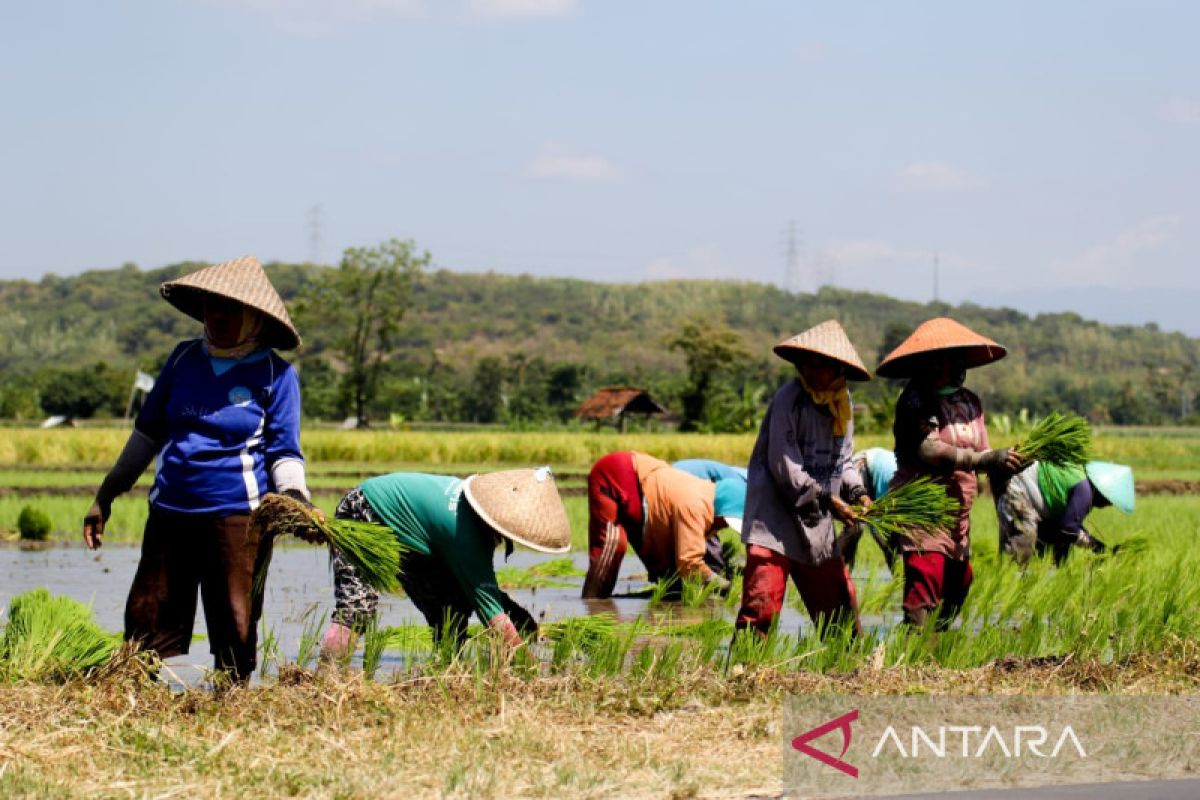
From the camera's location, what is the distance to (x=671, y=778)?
4.34 m

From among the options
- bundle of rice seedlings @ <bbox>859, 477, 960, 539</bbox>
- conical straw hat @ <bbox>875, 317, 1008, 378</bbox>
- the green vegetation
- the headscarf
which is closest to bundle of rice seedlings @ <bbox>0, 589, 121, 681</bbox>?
the headscarf

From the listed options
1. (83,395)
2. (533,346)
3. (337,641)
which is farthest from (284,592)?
(533,346)

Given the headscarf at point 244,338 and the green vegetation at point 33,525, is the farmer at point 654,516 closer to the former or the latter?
the headscarf at point 244,338

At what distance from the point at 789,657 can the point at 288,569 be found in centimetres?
621

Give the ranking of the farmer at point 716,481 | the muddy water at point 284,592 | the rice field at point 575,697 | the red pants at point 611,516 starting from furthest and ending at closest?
the farmer at point 716,481 < the red pants at point 611,516 < the muddy water at point 284,592 < the rice field at point 575,697

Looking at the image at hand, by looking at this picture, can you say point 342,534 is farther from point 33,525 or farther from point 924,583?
point 33,525

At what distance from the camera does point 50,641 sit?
5.43m

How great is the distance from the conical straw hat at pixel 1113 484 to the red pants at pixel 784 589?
3049 mm

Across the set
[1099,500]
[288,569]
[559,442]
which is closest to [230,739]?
[1099,500]

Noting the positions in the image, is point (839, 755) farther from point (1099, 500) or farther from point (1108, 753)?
point (1099, 500)

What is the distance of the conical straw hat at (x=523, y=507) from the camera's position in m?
5.52

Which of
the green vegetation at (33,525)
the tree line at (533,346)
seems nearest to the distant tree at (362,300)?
the tree line at (533,346)

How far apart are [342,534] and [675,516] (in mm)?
3531

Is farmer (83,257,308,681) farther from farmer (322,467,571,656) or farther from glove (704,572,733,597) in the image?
glove (704,572,733,597)
